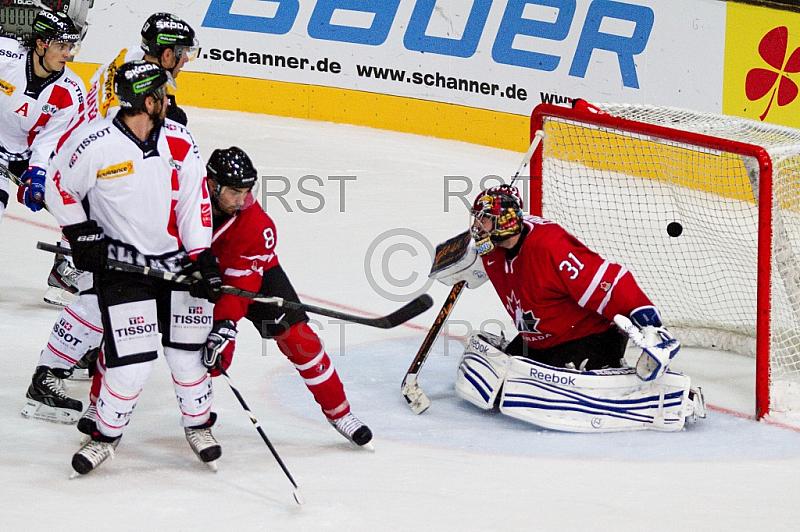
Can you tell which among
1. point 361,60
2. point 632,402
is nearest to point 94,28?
point 361,60

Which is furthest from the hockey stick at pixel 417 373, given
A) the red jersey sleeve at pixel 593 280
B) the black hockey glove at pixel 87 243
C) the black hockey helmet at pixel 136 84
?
the black hockey helmet at pixel 136 84

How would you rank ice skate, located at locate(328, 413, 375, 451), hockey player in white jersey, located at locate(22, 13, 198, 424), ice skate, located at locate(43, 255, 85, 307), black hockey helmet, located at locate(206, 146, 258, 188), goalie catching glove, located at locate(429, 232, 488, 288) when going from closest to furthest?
black hockey helmet, located at locate(206, 146, 258, 188)
ice skate, located at locate(328, 413, 375, 451)
hockey player in white jersey, located at locate(22, 13, 198, 424)
goalie catching glove, located at locate(429, 232, 488, 288)
ice skate, located at locate(43, 255, 85, 307)

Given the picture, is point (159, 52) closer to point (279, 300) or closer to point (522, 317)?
point (279, 300)

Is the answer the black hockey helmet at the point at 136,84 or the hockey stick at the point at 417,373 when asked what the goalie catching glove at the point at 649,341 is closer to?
the hockey stick at the point at 417,373

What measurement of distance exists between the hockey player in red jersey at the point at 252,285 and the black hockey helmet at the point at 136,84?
9.9 inches

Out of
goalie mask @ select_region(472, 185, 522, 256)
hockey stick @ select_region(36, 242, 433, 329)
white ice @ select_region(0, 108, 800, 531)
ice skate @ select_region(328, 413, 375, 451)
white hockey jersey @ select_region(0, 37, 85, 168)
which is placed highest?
white hockey jersey @ select_region(0, 37, 85, 168)

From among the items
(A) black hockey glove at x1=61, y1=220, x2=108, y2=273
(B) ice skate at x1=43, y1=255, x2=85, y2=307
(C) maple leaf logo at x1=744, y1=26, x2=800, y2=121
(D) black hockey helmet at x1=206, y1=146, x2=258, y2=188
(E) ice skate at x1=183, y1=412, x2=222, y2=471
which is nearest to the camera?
(A) black hockey glove at x1=61, y1=220, x2=108, y2=273

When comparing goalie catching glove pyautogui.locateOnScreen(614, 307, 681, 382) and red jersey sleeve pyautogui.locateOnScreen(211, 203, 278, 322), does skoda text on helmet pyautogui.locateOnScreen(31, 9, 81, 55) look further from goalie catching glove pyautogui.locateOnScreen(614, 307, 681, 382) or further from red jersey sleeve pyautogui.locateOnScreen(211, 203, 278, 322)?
goalie catching glove pyautogui.locateOnScreen(614, 307, 681, 382)

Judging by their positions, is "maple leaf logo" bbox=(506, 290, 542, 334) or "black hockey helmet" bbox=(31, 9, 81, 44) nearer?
"maple leaf logo" bbox=(506, 290, 542, 334)

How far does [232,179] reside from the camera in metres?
3.19

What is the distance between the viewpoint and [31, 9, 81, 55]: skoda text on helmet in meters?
4.43

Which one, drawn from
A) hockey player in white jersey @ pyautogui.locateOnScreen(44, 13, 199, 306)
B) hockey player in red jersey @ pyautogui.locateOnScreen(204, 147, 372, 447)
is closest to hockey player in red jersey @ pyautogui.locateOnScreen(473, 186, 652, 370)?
hockey player in red jersey @ pyautogui.locateOnScreen(204, 147, 372, 447)

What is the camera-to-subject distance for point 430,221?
22.0ft

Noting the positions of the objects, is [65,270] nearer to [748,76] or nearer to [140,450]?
[140,450]
